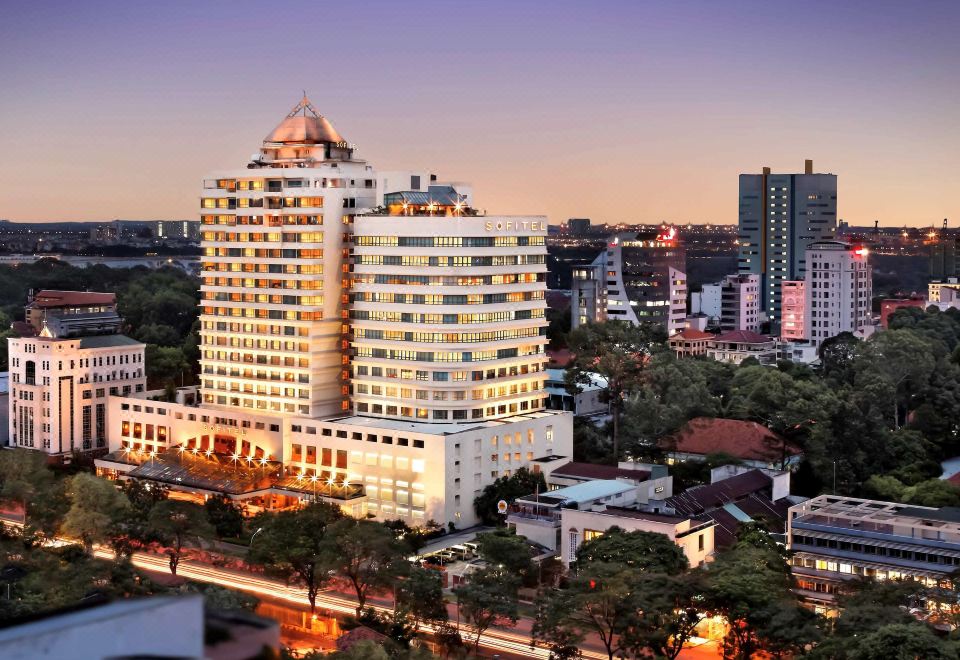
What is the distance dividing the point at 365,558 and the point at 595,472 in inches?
766

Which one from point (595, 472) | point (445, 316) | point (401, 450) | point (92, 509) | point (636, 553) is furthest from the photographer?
point (445, 316)

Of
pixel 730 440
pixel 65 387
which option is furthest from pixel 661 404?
pixel 65 387

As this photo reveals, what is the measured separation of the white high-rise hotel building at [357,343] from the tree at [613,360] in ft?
31.3

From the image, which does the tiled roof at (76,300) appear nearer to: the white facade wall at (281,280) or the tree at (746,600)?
the white facade wall at (281,280)

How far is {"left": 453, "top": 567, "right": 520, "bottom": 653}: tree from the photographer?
4712cm

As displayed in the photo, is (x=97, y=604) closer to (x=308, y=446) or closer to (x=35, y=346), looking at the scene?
(x=308, y=446)

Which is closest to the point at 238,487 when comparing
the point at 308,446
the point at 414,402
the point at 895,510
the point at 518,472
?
the point at 308,446

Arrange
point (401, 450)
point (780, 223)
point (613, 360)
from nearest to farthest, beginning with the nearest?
point (401, 450) < point (613, 360) < point (780, 223)

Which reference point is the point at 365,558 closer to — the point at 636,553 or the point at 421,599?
the point at 421,599

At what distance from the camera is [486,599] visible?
47062 mm

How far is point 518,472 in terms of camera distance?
69250mm

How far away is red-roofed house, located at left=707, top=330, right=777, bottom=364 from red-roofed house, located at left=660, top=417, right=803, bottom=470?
49855 millimetres

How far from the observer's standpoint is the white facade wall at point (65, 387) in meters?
80.7

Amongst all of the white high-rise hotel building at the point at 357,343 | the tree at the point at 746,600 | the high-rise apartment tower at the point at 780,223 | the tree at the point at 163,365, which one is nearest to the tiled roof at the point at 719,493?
the white high-rise hotel building at the point at 357,343
